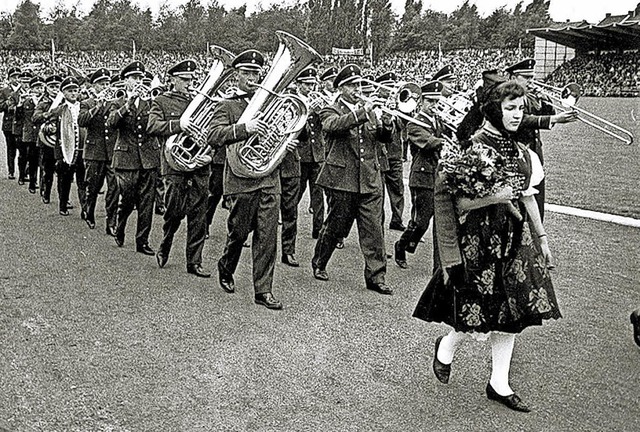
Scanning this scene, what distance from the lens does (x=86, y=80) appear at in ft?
37.9

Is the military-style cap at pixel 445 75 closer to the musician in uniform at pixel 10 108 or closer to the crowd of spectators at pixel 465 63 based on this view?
the musician in uniform at pixel 10 108

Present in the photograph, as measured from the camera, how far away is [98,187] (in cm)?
1041

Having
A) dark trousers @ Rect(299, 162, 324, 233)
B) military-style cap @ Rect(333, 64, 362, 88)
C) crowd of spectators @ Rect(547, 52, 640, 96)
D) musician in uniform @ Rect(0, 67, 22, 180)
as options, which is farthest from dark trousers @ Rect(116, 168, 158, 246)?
crowd of spectators @ Rect(547, 52, 640, 96)

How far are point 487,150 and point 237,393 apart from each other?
1.94 metres

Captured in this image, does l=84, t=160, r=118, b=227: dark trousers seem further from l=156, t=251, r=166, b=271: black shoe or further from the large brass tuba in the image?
the large brass tuba

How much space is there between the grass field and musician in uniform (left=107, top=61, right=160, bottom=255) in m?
0.35

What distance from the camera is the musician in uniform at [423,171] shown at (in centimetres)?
823

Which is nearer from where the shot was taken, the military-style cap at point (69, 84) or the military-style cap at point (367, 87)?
the military-style cap at point (367, 87)

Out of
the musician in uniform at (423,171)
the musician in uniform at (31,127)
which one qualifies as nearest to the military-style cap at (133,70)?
the musician in uniform at (423,171)

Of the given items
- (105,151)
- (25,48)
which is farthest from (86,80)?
(25,48)

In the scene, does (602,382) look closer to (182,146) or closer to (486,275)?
(486,275)

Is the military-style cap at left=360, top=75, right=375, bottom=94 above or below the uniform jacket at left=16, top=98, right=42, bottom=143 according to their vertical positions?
above

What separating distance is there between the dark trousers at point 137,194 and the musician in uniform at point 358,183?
2.23 m

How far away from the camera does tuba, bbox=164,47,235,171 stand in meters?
7.49
